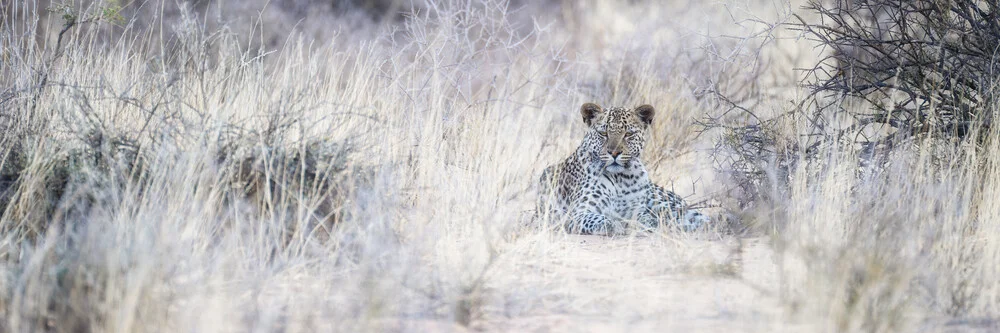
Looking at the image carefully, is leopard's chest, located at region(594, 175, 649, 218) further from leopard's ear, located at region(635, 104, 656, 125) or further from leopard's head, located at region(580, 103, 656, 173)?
leopard's ear, located at region(635, 104, 656, 125)

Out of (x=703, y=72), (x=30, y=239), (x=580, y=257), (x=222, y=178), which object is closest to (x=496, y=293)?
(x=580, y=257)

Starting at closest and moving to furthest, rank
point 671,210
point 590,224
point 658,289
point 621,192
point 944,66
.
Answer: point 658,289 → point 944,66 → point 590,224 → point 671,210 → point 621,192

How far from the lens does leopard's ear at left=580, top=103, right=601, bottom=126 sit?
7.42 meters

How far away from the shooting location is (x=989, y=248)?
184 inches

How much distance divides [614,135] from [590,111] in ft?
1.31

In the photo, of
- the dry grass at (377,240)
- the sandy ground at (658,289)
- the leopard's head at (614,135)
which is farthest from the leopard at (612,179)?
the sandy ground at (658,289)

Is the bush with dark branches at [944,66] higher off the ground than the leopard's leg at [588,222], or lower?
higher

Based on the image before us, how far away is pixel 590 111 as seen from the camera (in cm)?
750

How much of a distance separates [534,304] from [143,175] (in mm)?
1946

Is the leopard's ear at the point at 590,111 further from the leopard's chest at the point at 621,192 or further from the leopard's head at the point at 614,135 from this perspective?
the leopard's chest at the point at 621,192

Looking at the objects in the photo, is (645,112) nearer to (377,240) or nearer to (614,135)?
(614,135)

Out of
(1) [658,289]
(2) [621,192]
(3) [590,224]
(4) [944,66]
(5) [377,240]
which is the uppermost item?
(4) [944,66]

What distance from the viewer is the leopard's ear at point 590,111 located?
24.3 feet

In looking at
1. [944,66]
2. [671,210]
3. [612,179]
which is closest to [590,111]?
[612,179]
